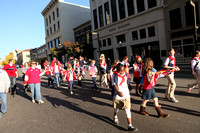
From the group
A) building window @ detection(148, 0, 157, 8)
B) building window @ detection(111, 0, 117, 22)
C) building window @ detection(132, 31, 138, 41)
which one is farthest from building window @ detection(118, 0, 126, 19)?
building window @ detection(148, 0, 157, 8)

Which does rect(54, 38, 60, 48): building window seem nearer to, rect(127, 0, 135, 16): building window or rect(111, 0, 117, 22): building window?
A: rect(111, 0, 117, 22): building window

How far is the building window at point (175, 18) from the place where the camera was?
719 inches

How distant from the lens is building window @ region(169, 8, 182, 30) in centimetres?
1827

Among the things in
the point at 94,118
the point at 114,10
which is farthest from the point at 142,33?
the point at 94,118

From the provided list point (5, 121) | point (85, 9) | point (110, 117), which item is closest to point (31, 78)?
point (5, 121)

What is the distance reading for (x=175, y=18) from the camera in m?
18.6

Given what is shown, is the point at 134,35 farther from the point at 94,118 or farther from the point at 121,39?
the point at 94,118

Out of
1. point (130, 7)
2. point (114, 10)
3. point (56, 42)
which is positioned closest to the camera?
point (130, 7)

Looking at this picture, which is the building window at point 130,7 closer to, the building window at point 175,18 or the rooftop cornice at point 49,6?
the building window at point 175,18

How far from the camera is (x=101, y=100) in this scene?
6.46m

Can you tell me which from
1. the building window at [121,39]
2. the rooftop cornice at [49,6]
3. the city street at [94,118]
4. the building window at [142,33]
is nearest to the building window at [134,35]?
the building window at [142,33]

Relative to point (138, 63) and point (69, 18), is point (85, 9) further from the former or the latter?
point (138, 63)

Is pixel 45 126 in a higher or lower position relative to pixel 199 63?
lower

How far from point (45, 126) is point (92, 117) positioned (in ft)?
4.38
